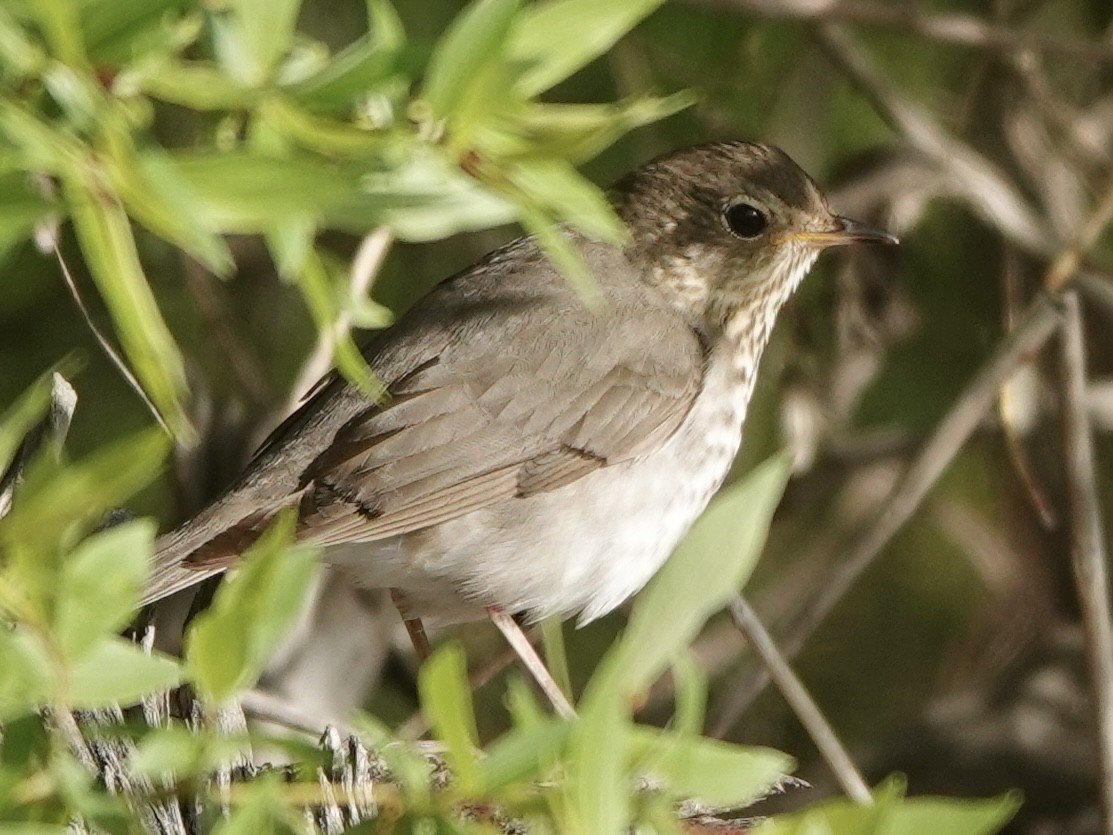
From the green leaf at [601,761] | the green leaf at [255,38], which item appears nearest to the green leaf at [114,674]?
the green leaf at [601,761]

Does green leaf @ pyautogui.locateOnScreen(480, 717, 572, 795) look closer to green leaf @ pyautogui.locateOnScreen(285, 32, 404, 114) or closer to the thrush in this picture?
green leaf @ pyautogui.locateOnScreen(285, 32, 404, 114)

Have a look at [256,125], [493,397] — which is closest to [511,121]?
[256,125]

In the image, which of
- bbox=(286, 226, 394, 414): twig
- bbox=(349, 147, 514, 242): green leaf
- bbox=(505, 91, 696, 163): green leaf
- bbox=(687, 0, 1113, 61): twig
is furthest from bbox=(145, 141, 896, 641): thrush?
bbox=(505, 91, 696, 163): green leaf

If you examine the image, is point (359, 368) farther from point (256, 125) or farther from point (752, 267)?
point (752, 267)

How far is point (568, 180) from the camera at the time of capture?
4.28ft

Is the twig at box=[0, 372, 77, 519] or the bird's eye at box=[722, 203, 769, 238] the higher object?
the twig at box=[0, 372, 77, 519]

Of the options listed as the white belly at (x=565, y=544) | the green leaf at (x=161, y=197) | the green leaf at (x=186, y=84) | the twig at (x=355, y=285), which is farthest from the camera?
the twig at (x=355, y=285)

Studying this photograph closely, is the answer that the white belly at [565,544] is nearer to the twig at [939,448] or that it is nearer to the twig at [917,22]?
the twig at [939,448]

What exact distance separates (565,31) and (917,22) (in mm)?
2398

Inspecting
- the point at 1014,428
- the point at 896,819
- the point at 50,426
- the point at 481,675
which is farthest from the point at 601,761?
the point at 1014,428

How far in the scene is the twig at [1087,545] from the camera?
3033 millimetres

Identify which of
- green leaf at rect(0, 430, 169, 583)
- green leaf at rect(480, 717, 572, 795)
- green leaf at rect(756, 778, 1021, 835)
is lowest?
green leaf at rect(756, 778, 1021, 835)

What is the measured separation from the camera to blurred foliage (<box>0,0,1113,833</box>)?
1.15m

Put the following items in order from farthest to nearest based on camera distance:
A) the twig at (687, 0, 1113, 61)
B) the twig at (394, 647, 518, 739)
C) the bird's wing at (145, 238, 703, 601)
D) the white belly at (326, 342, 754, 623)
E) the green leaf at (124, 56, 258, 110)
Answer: the twig at (687, 0, 1113, 61) → the twig at (394, 647, 518, 739) → the white belly at (326, 342, 754, 623) → the bird's wing at (145, 238, 703, 601) → the green leaf at (124, 56, 258, 110)
